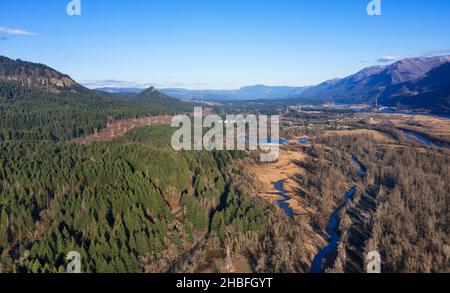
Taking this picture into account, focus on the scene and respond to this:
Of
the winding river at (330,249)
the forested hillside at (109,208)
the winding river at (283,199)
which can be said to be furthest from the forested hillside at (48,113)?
the winding river at (330,249)

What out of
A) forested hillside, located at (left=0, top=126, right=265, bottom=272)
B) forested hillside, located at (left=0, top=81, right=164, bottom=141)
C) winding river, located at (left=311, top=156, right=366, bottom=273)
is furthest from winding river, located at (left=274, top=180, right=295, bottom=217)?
forested hillside, located at (left=0, top=81, right=164, bottom=141)

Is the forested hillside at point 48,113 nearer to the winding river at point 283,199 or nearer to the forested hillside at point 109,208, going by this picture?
the forested hillside at point 109,208

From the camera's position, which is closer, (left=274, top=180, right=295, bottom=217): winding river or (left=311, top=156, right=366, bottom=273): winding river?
(left=311, top=156, right=366, bottom=273): winding river

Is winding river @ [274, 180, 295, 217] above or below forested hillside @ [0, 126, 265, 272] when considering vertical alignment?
below

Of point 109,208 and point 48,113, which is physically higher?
point 48,113

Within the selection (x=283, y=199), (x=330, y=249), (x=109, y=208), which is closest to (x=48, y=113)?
(x=109, y=208)

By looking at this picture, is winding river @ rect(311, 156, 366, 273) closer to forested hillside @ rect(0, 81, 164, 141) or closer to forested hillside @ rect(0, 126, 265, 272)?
forested hillside @ rect(0, 126, 265, 272)

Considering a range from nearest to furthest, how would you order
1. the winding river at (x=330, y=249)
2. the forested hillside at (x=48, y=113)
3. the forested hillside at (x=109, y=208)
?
the forested hillside at (x=109, y=208) < the winding river at (x=330, y=249) < the forested hillside at (x=48, y=113)

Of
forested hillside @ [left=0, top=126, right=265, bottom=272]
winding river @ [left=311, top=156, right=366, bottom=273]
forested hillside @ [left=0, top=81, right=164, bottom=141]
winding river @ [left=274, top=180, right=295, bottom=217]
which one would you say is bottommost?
winding river @ [left=311, top=156, right=366, bottom=273]

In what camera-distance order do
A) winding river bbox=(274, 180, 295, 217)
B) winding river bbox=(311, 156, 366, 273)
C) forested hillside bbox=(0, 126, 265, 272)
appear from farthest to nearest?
winding river bbox=(274, 180, 295, 217), winding river bbox=(311, 156, 366, 273), forested hillside bbox=(0, 126, 265, 272)

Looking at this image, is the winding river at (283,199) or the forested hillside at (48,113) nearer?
the winding river at (283,199)

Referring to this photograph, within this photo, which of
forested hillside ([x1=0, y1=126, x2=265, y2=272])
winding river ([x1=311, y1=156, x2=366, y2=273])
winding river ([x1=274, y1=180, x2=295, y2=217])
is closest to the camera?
forested hillside ([x1=0, y1=126, x2=265, y2=272])

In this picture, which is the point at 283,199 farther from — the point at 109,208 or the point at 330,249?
the point at 109,208

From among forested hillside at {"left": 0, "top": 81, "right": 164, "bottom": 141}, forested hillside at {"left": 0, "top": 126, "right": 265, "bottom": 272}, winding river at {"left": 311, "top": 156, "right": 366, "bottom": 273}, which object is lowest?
winding river at {"left": 311, "top": 156, "right": 366, "bottom": 273}
